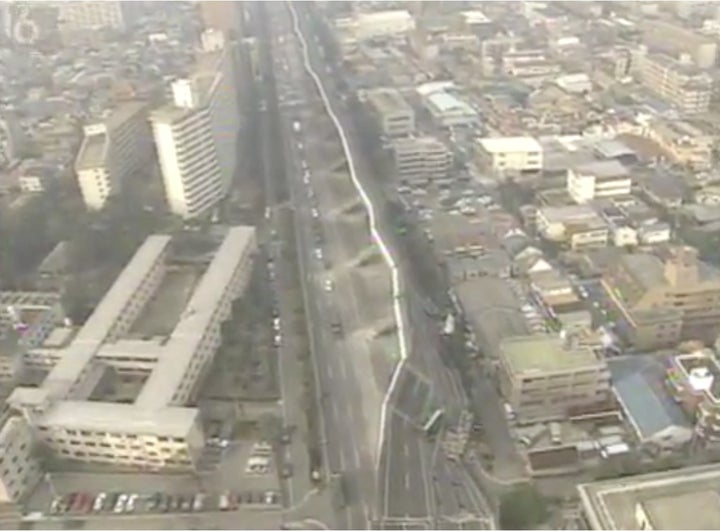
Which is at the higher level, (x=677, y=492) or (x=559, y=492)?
(x=677, y=492)

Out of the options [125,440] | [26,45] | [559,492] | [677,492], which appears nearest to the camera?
[677,492]

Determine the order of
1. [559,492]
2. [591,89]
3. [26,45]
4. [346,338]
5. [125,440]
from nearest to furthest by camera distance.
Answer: [559,492], [125,440], [346,338], [591,89], [26,45]

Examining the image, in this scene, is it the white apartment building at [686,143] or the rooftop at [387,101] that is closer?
the white apartment building at [686,143]

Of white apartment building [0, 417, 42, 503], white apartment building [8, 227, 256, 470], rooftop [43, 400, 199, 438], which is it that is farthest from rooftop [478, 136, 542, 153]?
white apartment building [0, 417, 42, 503]

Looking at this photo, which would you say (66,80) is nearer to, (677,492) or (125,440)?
(125,440)

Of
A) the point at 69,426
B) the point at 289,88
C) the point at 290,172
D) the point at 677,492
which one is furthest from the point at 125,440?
the point at 289,88

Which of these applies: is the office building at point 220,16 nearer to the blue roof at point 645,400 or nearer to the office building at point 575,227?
the office building at point 575,227

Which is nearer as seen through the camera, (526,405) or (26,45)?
(526,405)

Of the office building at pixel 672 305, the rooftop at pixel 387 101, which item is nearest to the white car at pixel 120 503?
the office building at pixel 672 305
